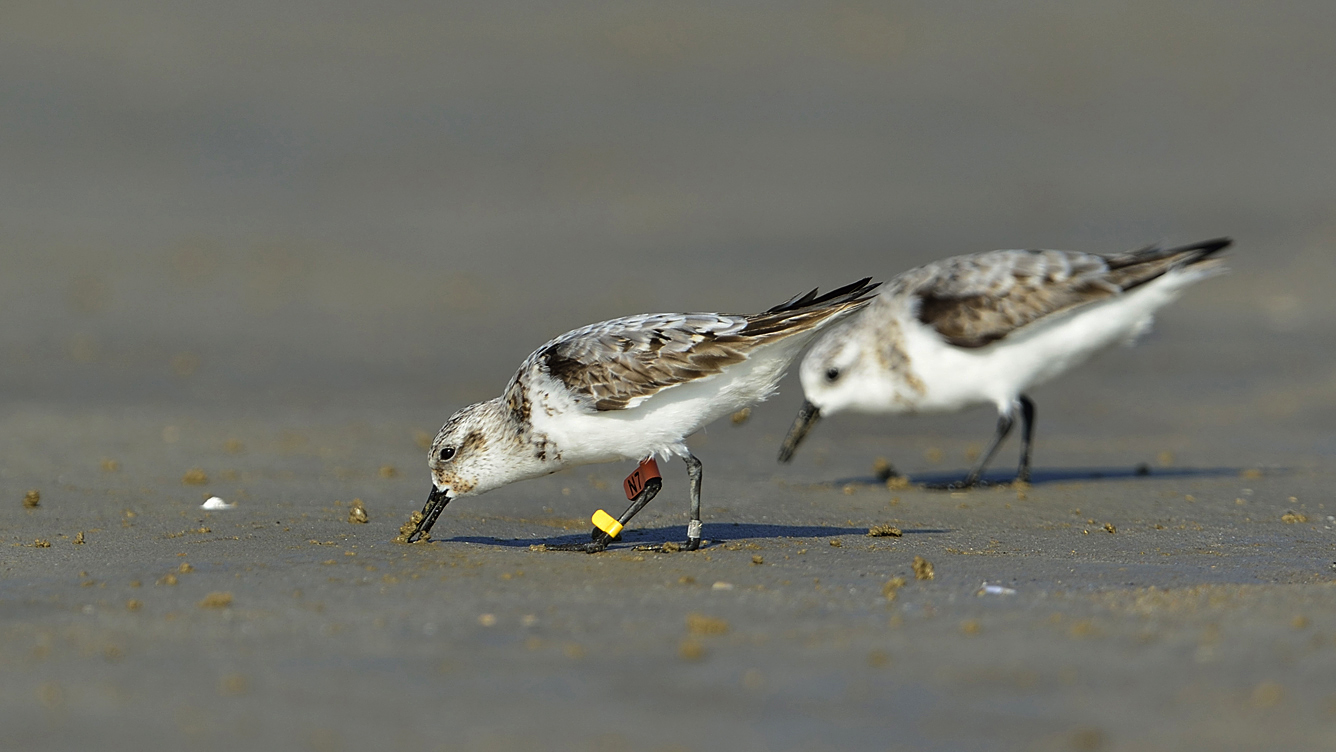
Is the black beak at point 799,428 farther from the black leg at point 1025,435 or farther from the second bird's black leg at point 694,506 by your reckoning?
the second bird's black leg at point 694,506

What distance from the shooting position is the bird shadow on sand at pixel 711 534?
7.14 meters

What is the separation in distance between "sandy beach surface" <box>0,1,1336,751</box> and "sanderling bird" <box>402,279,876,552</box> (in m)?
0.43

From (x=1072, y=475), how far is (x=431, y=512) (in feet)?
17.0

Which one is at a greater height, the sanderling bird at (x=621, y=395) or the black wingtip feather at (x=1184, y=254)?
the black wingtip feather at (x=1184, y=254)

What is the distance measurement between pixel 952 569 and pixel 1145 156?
46.1ft

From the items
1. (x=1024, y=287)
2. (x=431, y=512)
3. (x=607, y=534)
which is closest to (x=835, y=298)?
(x=607, y=534)

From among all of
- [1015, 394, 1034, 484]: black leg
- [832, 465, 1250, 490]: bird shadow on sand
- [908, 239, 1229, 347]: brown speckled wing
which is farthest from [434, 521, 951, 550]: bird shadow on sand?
[908, 239, 1229, 347]: brown speckled wing

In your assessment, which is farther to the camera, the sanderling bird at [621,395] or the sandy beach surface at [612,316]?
the sanderling bird at [621,395]

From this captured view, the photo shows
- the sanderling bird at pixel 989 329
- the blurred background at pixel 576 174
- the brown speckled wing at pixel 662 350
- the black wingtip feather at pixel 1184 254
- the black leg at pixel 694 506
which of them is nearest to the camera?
the brown speckled wing at pixel 662 350

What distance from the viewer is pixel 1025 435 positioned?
9.94 metres

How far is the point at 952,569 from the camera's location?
6.09 metres

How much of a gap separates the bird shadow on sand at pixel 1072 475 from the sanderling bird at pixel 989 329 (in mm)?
213

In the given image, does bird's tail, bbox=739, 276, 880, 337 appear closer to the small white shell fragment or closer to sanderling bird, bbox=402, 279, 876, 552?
sanderling bird, bbox=402, 279, 876, 552

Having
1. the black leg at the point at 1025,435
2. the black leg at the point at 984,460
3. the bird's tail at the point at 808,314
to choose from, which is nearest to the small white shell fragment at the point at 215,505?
the bird's tail at the point at 808,314
